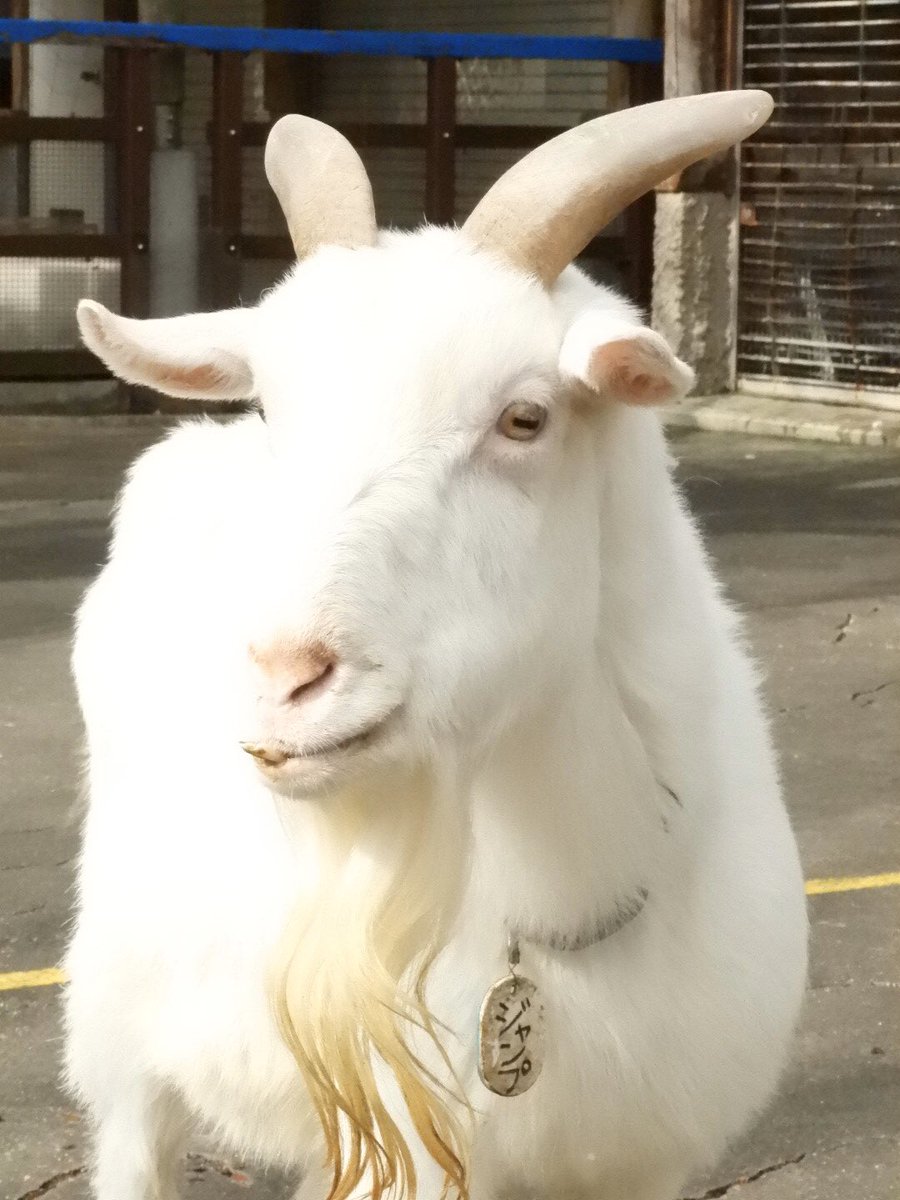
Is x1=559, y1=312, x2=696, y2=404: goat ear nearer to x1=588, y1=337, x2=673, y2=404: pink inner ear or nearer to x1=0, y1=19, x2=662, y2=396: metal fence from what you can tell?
x1=588, y1=337, x2=673, y2=404: pink inner ear

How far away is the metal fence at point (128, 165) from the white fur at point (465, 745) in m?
9.83

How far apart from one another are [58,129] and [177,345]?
35.0 ft

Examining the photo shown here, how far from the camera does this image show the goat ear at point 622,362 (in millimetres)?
2430

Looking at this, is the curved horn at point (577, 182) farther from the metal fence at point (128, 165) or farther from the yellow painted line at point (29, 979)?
the metal fence at point (128, 165)

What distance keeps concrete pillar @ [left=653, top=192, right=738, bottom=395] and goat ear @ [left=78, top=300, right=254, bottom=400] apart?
10.8m

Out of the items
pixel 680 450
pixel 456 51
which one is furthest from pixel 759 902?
pixel 456 51

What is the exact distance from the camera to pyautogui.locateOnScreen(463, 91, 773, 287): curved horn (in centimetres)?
259

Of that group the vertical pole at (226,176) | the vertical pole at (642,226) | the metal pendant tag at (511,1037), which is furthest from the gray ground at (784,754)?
the vertical pole at (642,226)

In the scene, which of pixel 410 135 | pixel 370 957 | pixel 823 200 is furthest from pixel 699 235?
pixel 370 957

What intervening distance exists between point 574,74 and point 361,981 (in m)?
14.3

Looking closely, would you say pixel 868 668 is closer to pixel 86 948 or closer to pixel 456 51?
pixel 86 948

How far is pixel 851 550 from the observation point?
9.34m

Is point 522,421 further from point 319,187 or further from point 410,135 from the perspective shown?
point 410,135

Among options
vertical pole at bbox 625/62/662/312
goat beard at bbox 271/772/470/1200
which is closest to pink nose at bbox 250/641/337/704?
goat beard at bbox 271/772/470/1200
